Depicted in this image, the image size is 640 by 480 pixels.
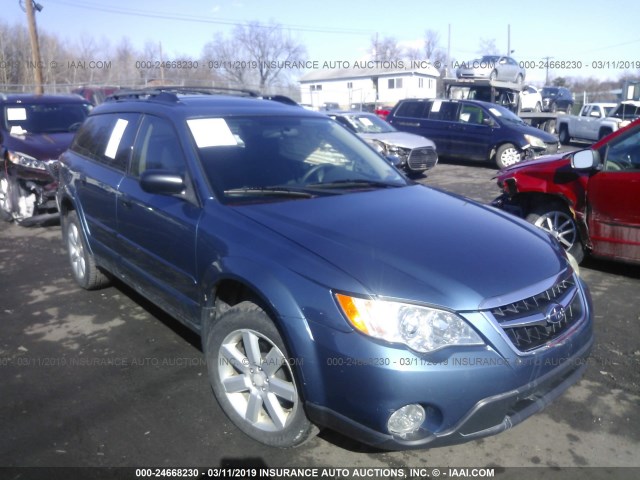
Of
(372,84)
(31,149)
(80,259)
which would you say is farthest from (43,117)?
(372,84)

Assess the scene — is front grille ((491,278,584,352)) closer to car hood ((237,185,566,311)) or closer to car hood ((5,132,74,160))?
car hood ((237,185,566,311))

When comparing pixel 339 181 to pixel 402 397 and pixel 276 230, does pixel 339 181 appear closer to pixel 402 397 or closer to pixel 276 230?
pixel 276 230

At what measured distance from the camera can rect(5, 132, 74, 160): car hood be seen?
7754 millimetres

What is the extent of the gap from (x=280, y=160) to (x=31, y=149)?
570 cm

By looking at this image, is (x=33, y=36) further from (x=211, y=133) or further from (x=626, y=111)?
(x=626, y=111)

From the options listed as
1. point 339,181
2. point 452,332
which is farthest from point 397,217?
point 452,332

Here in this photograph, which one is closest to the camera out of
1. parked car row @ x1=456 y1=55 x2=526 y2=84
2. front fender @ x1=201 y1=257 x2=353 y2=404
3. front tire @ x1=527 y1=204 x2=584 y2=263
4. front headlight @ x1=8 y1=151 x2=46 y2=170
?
front fender @ x1=201 y1=257 x2=353 y2=404

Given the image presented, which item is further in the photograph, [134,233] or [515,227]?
[134,233]

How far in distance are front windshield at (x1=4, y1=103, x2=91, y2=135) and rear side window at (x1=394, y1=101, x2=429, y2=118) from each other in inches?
390

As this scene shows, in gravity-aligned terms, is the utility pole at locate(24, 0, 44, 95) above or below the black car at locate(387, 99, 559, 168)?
above

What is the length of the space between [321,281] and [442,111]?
14270 mm

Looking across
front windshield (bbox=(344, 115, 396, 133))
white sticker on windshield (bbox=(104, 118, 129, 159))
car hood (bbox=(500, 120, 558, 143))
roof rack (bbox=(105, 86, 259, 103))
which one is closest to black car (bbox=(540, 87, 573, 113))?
car hood (bbox=(500, 120, 558, 143))

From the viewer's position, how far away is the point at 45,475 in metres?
2.69

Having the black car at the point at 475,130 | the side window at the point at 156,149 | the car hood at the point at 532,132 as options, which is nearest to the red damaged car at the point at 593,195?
the side window at the point at 156,149
